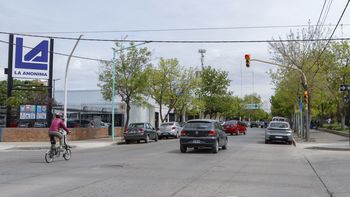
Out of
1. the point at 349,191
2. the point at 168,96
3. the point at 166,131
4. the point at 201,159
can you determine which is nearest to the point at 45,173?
the point at 201,159

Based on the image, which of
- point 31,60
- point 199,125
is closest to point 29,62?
point 31,60

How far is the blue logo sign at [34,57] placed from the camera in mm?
34153

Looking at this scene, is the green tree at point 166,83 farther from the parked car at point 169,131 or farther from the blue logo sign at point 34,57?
the blue logo sign at point 34,57

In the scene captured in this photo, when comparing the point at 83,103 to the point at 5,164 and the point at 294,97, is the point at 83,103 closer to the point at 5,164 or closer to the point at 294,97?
the point at 294,97

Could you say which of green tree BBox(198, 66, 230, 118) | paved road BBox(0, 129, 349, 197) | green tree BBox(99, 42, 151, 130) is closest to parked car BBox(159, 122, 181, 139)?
green tree BBox(99, 42, 151, 130)

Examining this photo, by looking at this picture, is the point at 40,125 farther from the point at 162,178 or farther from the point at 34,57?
the point at 162,178

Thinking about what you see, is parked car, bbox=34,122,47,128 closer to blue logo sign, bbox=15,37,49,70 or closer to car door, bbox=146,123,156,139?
blue logo sign, bbox=15,37,49,70

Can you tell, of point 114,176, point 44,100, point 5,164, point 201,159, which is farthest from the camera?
point 44,100

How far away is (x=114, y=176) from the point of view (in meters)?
13.3

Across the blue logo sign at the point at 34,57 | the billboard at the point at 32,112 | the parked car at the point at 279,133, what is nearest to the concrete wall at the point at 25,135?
the billboard at the point at 32,112

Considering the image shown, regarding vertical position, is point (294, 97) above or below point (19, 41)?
below

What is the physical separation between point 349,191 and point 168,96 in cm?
4408

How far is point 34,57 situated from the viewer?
1369 inches

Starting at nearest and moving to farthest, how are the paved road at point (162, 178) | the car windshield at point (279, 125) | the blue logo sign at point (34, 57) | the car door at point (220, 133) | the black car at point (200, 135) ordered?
1. the paved road at point (162, 178)
2. the black car at point (200, 135)
3. the car door at point (220, 133)
4. the car windshield at point (279, 125)
5. the blue logo sign at point (34, 57)
